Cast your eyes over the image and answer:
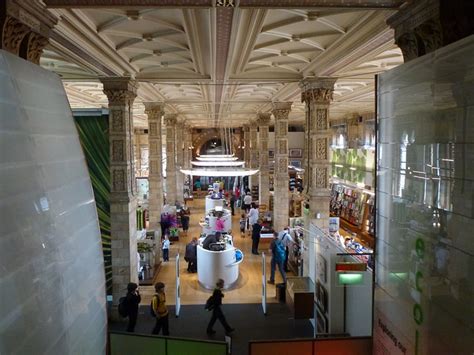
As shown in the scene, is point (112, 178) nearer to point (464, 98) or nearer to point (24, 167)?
point (24, 167)

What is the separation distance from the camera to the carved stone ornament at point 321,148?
828 cm

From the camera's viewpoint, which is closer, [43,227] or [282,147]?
[43,227]

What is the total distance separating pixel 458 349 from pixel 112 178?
651 cm

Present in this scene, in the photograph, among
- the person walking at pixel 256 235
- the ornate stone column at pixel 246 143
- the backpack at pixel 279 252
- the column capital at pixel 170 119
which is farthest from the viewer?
the ornate stone column at pixel 246 143

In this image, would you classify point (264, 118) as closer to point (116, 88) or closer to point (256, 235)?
point (256, 235)

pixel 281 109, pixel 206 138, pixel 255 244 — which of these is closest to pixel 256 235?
pixel 255 244

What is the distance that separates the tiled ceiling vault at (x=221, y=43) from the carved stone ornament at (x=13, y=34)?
18.5 inches

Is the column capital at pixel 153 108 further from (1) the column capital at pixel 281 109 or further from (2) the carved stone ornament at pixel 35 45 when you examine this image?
(2) the carved stone ornament at pixel 35 45

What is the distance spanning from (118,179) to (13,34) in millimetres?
4710

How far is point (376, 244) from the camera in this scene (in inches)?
143

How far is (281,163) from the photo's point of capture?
528 inches

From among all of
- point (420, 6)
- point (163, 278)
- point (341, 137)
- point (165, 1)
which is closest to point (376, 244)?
point (420, 6)

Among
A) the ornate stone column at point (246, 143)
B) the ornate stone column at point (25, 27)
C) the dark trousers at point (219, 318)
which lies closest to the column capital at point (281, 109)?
the dark trousers at point (219, 318)

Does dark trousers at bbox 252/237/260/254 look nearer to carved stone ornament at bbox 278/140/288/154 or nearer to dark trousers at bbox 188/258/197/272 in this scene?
dark trousers at bbox 188/258/197/272
